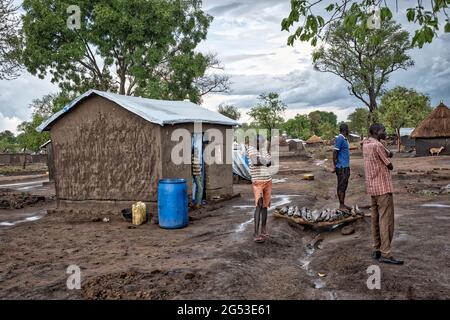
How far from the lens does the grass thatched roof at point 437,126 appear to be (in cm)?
2838

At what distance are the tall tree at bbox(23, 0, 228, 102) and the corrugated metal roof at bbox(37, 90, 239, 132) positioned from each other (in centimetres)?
1201

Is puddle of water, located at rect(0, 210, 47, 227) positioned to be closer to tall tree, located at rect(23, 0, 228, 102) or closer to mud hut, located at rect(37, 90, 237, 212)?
mud hut, located at rect(37, 90, 237, 212)

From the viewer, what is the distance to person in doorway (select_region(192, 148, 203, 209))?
11117 millimetres

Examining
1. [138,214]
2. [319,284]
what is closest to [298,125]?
[138,214]

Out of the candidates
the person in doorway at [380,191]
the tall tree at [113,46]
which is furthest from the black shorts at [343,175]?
the tall tree at [113,46]

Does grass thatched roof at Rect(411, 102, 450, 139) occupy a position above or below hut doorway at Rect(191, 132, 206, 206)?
above

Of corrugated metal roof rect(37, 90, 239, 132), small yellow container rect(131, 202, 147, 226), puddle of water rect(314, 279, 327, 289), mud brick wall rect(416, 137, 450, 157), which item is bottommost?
puddle of water rect(314, 279, 327, 289)

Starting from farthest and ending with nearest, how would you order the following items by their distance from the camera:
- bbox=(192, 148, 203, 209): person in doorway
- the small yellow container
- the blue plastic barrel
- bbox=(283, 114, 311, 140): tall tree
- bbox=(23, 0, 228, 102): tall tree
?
bbox=(283, 114, 311, 140): tall tree
bbox=(23, 0, 228, 102): tall tree
bbox=(192, 148, 203, 209): person in doorway
the small yellow container
the blue plastic barrel

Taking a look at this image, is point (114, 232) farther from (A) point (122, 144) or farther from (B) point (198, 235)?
(A) point (122, 144)

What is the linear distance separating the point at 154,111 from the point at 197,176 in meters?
2.25

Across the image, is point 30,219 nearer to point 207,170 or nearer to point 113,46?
point 207,170

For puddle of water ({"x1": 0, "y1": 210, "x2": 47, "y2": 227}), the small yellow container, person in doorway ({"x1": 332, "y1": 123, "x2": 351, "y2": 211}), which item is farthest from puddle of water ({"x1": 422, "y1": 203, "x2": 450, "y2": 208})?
puddle of water ({"x1": 0, "y1": 210, "x2": 47, "y2": 227})

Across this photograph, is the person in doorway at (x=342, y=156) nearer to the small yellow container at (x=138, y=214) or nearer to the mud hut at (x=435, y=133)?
the small yellow container at (x=138, y=214)

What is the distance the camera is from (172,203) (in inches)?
333
